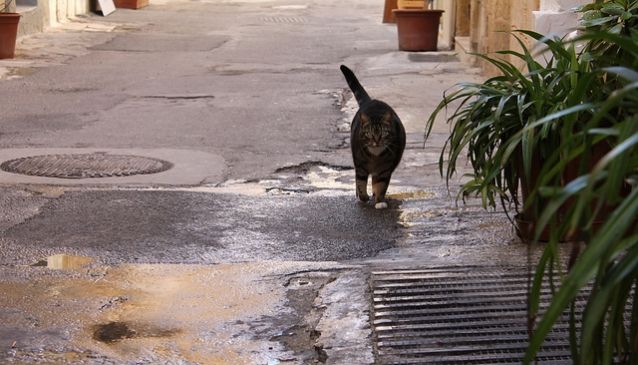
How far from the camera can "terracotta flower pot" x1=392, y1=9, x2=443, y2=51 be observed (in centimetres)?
1606

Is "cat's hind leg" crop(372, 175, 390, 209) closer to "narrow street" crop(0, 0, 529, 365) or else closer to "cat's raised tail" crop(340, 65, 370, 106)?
"narrow street" crop(0, 0, 529, 365)

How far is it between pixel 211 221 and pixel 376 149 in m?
1.15

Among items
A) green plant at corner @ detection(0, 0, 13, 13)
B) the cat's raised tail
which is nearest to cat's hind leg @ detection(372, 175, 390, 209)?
the cat's raised tail

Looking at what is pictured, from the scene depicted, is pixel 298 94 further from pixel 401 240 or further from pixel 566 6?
pixel 401 240

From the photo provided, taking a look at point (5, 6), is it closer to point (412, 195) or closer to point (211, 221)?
point (412, 195)

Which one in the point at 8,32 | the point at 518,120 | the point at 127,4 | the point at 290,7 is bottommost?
the point at 290,7

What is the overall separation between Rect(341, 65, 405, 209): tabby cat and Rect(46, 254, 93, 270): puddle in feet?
6.50

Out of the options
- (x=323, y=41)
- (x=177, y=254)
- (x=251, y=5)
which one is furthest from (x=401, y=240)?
(x=251, y=5)

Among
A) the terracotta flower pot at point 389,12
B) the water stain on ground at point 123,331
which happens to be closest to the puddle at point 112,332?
the water stain on ground at point 123,331

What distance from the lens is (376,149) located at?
22.7 feet

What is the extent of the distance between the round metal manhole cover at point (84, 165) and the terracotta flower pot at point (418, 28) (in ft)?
27.5

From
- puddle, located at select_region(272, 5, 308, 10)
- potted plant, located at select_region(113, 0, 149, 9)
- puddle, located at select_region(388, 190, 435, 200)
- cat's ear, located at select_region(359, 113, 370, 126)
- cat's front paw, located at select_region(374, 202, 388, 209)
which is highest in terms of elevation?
cat's ear, located at select_region(359, 113, 370, 126)

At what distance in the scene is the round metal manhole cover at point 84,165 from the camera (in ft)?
25.5

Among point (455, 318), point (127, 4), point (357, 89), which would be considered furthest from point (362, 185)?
point (127, 4)
